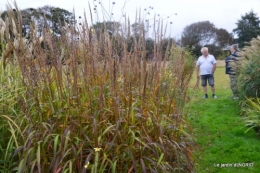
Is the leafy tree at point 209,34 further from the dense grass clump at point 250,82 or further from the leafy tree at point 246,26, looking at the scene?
the dense grass clump at point 250,82

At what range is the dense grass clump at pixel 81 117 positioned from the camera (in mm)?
2371

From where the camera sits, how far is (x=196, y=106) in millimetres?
8844

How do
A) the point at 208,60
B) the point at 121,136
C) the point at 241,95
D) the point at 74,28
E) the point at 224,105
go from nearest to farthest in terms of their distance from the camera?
the point at 121,136 → the point at 74,28 → the point at 241,95 → the point at 224,105 → the point at 208,60

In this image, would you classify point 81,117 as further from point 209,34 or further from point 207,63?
point 209,34

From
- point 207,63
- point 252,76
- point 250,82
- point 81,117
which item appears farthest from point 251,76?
point 81,117

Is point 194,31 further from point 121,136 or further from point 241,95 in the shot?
point 121,136

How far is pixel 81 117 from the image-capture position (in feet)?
8.46

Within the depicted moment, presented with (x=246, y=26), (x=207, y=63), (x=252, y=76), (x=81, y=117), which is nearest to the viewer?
(x=81, y=117)

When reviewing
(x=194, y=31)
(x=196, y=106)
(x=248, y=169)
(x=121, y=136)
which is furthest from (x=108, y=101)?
(x=194, y=31)

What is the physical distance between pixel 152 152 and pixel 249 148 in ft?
9.29

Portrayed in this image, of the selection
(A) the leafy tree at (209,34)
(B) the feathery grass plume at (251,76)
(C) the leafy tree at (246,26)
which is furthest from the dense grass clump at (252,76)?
(A) the leafy tree at (209,34)

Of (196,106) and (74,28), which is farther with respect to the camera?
(196,106)

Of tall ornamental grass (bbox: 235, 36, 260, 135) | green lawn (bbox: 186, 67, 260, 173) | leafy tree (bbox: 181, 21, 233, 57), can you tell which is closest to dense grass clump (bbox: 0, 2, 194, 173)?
green lawn (bbox: 186, 67, 260, 173)

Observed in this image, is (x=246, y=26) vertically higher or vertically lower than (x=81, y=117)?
higher
